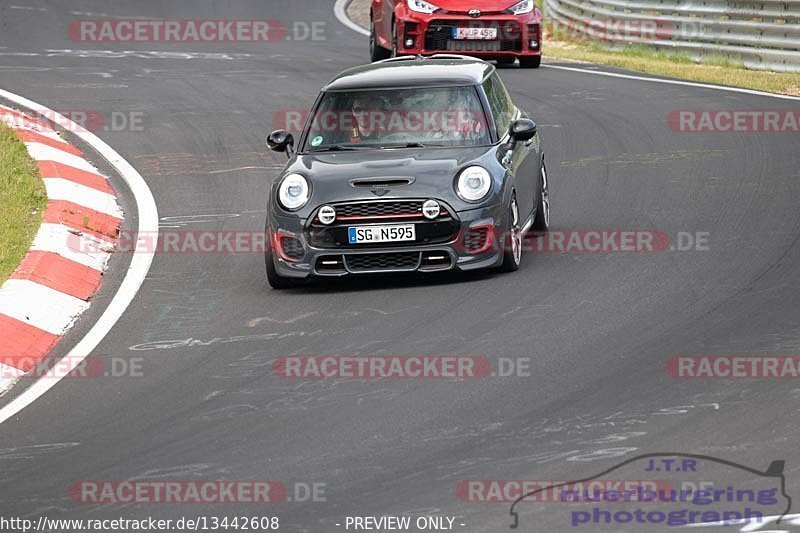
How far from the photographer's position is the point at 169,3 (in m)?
31.9

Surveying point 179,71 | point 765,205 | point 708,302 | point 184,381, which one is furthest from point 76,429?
point 179,71

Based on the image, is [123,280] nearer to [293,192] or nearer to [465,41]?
[293,192]

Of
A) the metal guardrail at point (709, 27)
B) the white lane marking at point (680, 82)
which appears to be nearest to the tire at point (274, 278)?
the white lane marking at point (680, 82)

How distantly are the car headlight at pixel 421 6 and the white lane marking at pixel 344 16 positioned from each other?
5.96 metres

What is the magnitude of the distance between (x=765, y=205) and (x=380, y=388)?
5506 millimetres

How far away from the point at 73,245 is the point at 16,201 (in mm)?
1266

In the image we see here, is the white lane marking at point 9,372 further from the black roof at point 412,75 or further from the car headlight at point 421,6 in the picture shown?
the car headlight at point 421,6

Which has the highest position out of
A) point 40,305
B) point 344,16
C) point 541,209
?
point 541,209

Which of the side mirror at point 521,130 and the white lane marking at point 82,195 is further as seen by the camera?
the white lane marking at point 82,195

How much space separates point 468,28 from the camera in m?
21.4

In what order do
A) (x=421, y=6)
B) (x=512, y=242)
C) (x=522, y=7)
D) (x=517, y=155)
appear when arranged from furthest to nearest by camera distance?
(x=522, y=7) < (x=421, y=6) < (x=517, y=155) < (x=512, y=242)

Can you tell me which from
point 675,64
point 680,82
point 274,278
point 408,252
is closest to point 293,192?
point 274,278

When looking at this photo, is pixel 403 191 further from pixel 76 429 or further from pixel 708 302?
pixel 76 429

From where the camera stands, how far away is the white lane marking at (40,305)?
977 centimetres
